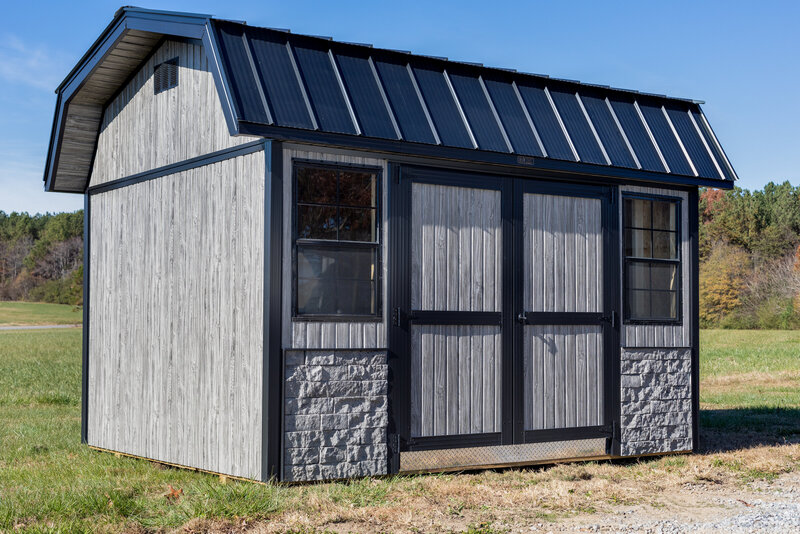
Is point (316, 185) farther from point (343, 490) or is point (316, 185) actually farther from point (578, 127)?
point (578, 127)

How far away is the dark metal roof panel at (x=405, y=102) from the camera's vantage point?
830 centimetres

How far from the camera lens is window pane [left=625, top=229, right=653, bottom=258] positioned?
32.7ft

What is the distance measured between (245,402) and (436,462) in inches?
76.2

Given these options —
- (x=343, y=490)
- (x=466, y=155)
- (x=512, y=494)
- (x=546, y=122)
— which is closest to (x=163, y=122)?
(x=466, y=155)

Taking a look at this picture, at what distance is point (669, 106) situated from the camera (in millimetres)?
10617

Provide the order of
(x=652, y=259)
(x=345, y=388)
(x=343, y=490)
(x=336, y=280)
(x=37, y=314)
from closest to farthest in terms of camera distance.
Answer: (x=343, y=490) < (x=345, y=388) < (x=336, y=280) < (x=652, y=259) < (x=37, y=314)

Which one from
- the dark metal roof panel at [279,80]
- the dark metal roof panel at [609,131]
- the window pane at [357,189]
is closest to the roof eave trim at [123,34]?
the dark metal roof panel at [279,80]

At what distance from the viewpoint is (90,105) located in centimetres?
1054

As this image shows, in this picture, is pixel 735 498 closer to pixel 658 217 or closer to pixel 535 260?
pixel 535 260

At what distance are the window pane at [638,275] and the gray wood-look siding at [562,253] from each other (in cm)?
51

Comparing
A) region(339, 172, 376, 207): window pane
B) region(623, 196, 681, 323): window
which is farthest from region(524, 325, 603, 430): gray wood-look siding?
region(339, 172, 376, 207): window pane

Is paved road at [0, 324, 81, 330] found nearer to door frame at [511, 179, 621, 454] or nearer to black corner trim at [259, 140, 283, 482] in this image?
door frame at [511, 179, 621, 454]

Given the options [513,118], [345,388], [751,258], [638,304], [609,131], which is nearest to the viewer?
[345,388]

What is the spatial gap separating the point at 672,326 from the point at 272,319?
4.88 metres
